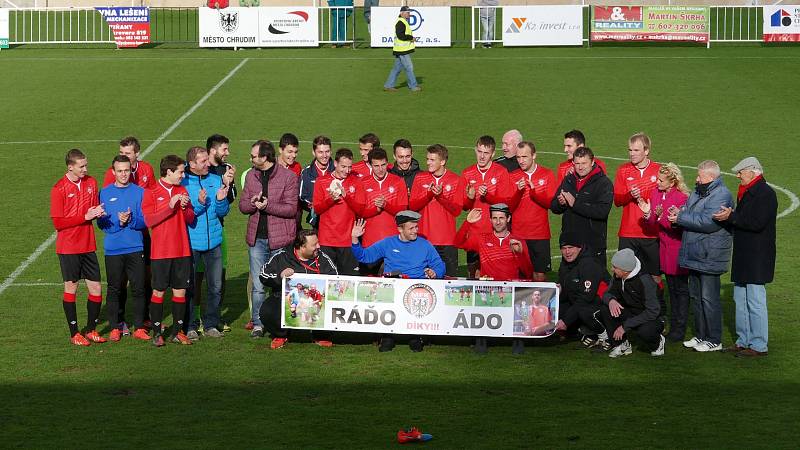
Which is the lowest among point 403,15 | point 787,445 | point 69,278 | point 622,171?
point 787,445

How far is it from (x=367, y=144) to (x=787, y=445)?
633 centimetres

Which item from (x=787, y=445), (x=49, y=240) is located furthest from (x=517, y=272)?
(x=49, y=240)

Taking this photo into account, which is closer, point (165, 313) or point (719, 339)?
point (719, 339)

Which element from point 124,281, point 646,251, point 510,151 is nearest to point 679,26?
point 510,151

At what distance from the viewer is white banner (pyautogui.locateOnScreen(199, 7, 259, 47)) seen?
39.8m

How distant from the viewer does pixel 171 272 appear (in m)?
13.9

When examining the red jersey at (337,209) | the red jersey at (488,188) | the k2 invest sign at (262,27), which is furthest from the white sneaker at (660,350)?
the k2 invest sign at (262,27)

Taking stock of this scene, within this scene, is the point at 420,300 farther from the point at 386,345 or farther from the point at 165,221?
the point at 165,221

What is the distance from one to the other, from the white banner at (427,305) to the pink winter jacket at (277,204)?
77 centimetres

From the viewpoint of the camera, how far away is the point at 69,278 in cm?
1402

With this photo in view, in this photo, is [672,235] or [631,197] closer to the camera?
[672,235]

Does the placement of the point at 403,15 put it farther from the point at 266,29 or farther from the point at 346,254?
the point at 346,254

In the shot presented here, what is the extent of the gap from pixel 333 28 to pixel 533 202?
90.5 feet

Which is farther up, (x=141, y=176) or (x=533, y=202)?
(x=141, y=176)
